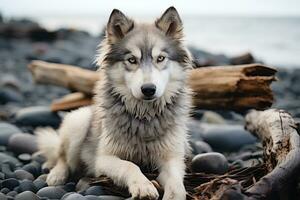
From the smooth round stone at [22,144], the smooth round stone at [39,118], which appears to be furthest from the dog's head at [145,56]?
the smooth round stone at [39,118]

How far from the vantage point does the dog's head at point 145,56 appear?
389 cm

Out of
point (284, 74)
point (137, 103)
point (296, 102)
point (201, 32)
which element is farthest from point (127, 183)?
point (201, 32)

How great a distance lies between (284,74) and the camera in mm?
14172

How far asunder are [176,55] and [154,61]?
0.31 meters

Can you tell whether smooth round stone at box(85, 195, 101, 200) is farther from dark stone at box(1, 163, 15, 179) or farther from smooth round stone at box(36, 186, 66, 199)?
dark stone at box(1, 163, 15, 179)

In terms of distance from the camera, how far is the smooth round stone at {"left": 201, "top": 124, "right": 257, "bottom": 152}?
20.2 feet

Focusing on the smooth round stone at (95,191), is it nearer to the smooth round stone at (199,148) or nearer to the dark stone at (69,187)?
the dark stone at (69,187)

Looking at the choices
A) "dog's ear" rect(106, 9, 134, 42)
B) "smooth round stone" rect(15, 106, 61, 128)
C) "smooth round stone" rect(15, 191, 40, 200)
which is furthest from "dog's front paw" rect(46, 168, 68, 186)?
"smooth round stone" rect(15, 106, 61, 128)

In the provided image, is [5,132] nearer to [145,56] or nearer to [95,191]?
[95,191]

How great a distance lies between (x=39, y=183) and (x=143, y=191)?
4.60ft

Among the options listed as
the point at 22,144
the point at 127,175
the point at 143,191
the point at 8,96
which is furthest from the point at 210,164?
the point at 8,96

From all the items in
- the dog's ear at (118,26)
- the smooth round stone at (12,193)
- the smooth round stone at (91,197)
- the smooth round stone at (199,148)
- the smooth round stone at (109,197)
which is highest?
the dog's ear at (118,26)

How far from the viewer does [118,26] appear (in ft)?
14.0

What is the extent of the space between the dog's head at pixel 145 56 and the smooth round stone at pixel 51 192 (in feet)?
3.39
